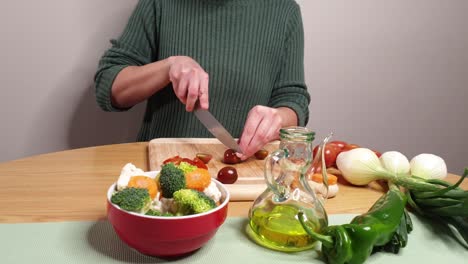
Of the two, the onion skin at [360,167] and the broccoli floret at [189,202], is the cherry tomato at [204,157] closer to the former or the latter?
the onion skin at [360,167]

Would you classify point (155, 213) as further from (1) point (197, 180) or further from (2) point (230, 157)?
(2) point (230, 157)

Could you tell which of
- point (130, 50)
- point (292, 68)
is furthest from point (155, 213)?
point (292, 68)

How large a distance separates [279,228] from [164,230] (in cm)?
19

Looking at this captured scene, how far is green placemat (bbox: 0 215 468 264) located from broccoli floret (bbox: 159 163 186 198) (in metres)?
0.10

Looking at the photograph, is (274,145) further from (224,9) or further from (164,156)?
(224,9)

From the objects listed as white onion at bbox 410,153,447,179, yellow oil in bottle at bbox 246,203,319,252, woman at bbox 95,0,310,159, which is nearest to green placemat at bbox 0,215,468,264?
yellow oil in bottle at bbox 246,203,319,252

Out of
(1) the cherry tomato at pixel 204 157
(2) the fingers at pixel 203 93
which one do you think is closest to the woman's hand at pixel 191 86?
(2) the fingers at pixel 203 93

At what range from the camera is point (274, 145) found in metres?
1.29

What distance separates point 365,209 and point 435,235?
0.14m

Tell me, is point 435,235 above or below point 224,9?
below

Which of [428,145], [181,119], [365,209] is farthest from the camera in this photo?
[428,145]

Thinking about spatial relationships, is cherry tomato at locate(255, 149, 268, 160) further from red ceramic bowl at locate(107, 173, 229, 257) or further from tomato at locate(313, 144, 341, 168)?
red ceramic bowl at locate(107, 173, 229, 257)

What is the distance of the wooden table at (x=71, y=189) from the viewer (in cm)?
80

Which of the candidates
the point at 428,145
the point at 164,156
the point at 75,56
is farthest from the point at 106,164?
the point at 428,145
